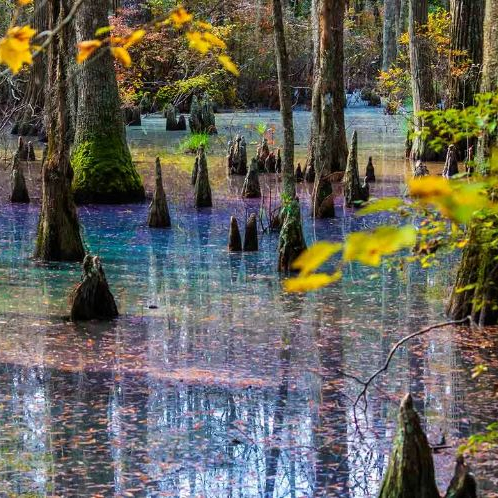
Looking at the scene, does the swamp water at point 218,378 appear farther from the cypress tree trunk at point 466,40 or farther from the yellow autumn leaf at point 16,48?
the cypress tree trunk at point 466,40

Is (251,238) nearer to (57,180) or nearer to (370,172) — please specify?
(57,180)

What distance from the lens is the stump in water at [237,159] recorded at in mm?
17484

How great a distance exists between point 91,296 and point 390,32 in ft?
93.1

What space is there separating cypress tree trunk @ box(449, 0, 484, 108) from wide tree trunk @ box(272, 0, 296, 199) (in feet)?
26.7

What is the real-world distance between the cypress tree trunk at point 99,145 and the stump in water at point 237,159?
3.83 metres

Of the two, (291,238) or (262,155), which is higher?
(262,155)

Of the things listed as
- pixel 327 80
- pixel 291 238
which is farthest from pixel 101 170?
pixel 291 238

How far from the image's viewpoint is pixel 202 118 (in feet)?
81.1

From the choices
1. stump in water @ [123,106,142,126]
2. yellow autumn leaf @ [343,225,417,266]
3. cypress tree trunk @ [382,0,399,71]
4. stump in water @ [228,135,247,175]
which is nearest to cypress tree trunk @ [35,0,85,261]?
yellow autumn leaf @ [343,225,417,266]

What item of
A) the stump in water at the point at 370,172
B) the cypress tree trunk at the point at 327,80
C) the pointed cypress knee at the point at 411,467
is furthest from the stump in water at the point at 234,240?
the pointed cypress knee at the point at 411,467

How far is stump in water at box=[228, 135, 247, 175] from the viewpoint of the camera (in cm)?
1748

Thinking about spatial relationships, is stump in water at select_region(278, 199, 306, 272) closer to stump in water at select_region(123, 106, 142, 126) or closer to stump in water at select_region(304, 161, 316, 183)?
stump in water at select_region(304, 161, 316, 183)

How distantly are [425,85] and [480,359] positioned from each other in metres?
12.8

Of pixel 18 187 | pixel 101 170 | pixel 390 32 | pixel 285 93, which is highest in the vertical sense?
pixel 390 32
